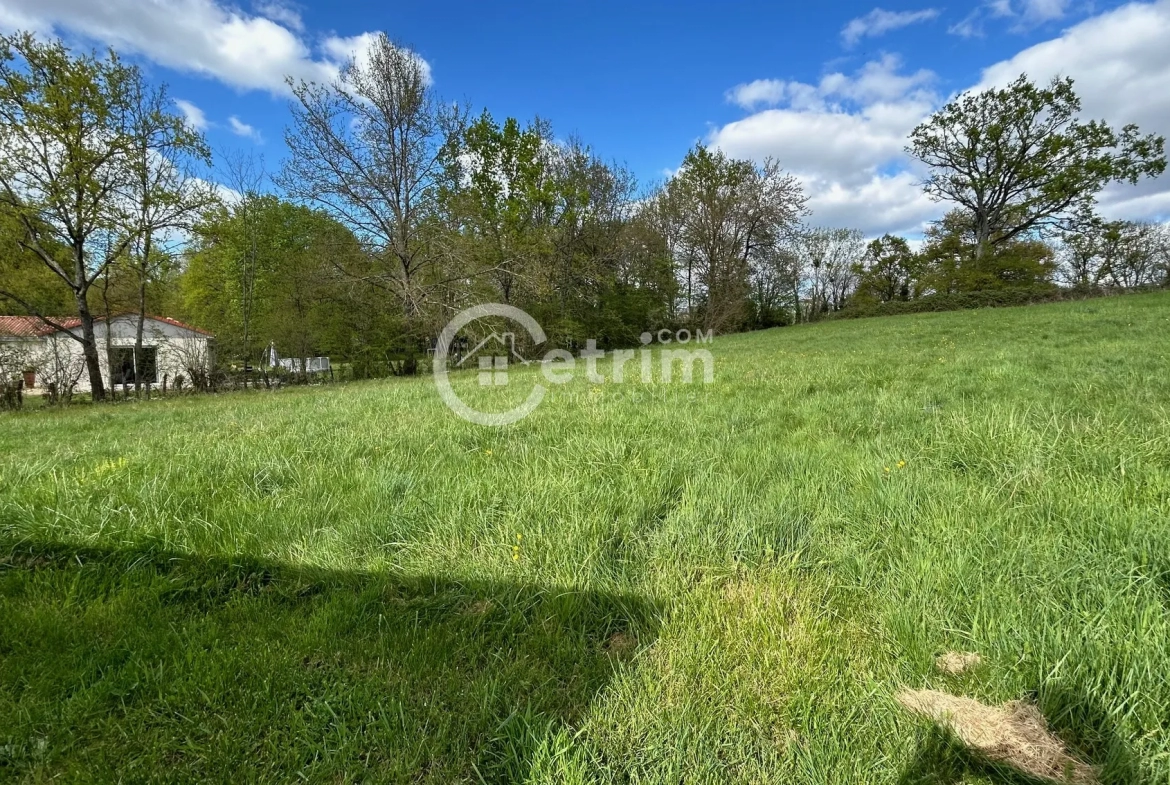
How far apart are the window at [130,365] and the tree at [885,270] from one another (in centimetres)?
5025

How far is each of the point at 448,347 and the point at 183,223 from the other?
1041cm

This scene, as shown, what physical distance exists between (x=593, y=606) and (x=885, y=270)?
5127 centimetres

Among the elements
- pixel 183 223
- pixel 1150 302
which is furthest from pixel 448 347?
pixel 1150 302

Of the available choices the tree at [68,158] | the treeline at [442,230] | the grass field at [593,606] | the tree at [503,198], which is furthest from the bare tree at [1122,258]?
the tree at [68,158]

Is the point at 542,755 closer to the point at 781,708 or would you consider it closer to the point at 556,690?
the point at 556,690

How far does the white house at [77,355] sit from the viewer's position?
51.9ft

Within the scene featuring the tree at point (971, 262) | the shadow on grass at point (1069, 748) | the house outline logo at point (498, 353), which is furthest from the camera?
the tree at point (971, 262)

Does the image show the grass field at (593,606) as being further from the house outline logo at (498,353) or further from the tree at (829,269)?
the tree at (829,269)

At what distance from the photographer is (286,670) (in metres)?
1.59

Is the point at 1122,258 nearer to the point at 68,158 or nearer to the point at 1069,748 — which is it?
the point at 1069,748

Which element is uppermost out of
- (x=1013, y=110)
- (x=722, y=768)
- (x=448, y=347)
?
(x=1013, y=110)

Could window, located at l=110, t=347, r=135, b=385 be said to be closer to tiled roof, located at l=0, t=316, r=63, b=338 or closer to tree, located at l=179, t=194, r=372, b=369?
tiled roof, located at l=0, t=316, r=63, b=338

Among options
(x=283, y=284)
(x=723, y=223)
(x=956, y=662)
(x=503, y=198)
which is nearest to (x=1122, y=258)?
(x=723, y=223)

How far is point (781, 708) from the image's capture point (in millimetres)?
1377
